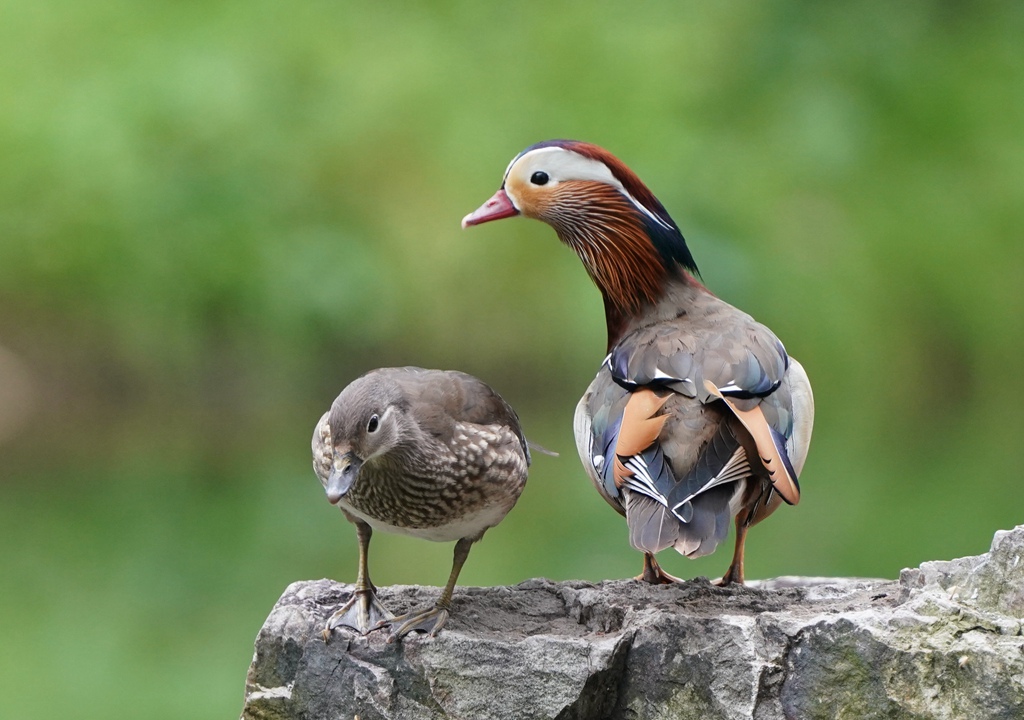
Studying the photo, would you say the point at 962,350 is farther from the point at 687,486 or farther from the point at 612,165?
the point at 687,486

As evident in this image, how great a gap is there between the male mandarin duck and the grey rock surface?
0.09 m

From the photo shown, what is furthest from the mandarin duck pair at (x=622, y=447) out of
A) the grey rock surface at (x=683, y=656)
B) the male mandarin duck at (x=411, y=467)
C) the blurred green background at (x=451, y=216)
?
the blurred green background at (x=451, y=216)

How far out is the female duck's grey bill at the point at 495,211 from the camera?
12.3ft

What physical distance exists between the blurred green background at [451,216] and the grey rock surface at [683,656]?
4.40 meters

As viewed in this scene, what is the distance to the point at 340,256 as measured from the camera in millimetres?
10148

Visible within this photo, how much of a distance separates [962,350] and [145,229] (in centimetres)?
596

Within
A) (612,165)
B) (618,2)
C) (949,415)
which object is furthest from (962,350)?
(612,165)

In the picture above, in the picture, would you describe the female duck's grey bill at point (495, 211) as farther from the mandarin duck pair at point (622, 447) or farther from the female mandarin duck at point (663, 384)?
the mandarin duck pair at point (622, 447)

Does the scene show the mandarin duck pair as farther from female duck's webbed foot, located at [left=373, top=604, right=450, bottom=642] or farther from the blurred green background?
the blurred green background

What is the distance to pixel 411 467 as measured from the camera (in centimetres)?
309

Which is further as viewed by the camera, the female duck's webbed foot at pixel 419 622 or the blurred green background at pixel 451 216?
the blurred green background at pixel 451 216

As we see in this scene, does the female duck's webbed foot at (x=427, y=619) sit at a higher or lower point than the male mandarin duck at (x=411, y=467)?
lower

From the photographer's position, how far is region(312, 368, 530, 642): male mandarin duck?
2.99 metres

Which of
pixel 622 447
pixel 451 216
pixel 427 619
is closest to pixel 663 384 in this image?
pixel 622 447
